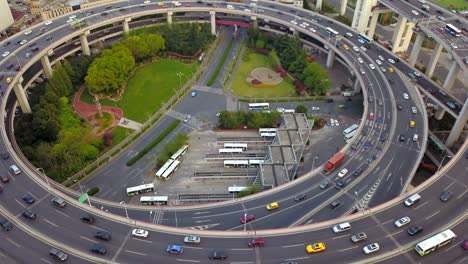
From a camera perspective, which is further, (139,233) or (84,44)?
(84,44)

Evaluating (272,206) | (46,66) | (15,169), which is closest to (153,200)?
(272,206)

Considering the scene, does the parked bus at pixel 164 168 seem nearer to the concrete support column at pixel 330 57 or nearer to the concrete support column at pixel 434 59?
the concrete support column at pixel 330 57

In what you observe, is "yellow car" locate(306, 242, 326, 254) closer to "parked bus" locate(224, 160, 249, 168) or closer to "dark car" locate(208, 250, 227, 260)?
"dark car" locate(208, 250, 227, 260)

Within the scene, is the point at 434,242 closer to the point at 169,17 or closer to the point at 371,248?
the point at 371,248

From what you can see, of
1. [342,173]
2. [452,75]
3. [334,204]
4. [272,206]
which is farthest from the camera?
[452,75]

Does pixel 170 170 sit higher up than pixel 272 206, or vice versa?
pixel 272 206

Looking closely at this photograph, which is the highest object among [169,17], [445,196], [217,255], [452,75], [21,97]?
[169,17]

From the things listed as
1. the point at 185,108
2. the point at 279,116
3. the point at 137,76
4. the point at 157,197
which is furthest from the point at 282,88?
Answer: the point at 157,197
